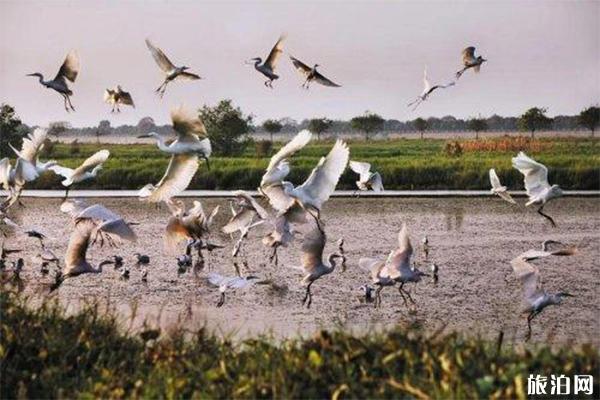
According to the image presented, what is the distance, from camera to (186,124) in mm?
10094

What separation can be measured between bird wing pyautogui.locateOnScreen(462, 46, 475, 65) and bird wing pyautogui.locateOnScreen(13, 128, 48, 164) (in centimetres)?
674

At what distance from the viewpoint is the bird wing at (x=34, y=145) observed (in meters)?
11.3

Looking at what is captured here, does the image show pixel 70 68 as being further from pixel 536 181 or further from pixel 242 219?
pixel 536 181

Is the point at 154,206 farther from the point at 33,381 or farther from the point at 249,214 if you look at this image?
the point at 33,381

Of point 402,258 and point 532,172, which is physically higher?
point 532,172

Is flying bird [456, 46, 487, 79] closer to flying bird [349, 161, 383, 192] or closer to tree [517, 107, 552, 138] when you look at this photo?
flying bird [349, 161, 383, 192]

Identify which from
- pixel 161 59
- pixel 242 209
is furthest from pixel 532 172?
pixel 161 59

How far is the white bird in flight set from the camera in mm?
10055

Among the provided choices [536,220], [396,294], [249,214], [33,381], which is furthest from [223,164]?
[33,381]

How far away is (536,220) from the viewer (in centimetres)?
1877

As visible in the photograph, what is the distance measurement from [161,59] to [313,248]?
3946 mm

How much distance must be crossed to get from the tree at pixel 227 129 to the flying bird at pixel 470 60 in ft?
92.1

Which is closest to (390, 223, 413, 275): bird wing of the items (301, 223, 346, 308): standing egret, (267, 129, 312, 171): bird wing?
(301, 223, 346, 308): standing egret

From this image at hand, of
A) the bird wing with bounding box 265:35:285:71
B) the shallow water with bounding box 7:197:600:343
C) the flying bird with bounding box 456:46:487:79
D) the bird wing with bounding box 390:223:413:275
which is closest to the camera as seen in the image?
the bird wing with bounding box 390:223:413:275
